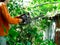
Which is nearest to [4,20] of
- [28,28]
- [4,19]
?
[4,19]

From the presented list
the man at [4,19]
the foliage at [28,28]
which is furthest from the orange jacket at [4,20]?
the foliage at [28,28]

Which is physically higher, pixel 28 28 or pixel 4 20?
pixel 4 20

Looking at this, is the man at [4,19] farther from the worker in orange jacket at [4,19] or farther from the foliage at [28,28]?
the foliage at [28,28]

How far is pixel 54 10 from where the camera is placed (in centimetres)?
541

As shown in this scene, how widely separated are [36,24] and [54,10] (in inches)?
22.8

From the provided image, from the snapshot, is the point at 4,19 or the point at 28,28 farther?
the point at 28,28

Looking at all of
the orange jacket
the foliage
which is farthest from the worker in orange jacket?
the foliage

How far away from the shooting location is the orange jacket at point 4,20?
11.7 ft

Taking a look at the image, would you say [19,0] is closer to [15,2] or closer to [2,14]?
[15,2]

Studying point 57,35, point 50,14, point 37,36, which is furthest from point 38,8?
point 57,35

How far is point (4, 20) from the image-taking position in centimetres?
368

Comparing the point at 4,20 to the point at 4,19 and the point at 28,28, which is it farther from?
the point at 28,28

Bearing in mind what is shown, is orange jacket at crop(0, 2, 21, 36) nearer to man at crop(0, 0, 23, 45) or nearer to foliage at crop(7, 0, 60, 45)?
man at crop(0, 0, 23, 45)

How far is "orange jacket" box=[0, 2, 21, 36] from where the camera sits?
3.56 metres
